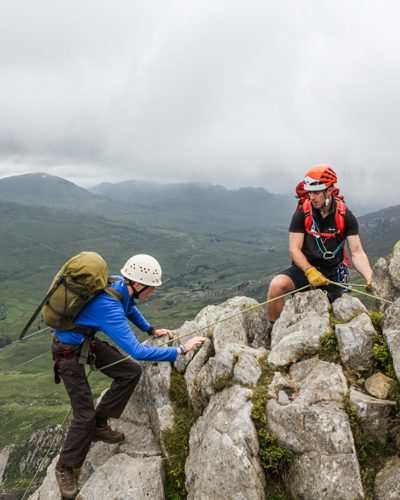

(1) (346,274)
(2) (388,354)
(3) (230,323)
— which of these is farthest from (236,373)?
(1) (346,274)

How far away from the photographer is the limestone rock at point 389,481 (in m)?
8.63

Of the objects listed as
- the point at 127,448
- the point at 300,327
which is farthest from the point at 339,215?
the point at 127,448

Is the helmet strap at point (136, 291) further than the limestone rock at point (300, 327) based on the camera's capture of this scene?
Yes

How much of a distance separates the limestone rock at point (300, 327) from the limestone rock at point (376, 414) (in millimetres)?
2622

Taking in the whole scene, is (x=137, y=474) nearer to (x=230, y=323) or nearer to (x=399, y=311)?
(x=230, y=323)

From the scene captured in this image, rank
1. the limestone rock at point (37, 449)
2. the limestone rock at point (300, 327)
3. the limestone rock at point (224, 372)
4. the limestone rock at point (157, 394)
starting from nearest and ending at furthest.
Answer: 1. the limestone rock at point (224, 372)
2. the limestone rock at point (300, 327)
3. the limestone rock at point (157, 394)
4. the limestone rock at point (37, 449)

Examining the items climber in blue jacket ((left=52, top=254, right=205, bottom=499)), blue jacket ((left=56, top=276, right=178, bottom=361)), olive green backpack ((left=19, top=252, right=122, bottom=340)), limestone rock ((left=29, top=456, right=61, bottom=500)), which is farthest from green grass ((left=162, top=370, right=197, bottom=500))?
olive green backpack ((left=19, top=252, right=122, bottom=340))

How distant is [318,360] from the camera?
1191 centimetres

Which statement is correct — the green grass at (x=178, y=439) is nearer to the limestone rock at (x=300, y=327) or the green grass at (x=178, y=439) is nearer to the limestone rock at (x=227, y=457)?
the limestone rock at (x=227, y=457)

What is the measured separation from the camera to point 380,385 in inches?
412

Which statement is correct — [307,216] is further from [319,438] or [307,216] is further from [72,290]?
[72,290]

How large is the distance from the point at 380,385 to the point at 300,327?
140 inches

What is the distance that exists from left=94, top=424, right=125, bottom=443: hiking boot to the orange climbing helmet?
11522 millimetres

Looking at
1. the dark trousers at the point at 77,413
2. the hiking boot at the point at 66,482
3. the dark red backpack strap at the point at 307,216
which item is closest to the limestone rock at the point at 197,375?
the dark trousers at the point at 77,413
